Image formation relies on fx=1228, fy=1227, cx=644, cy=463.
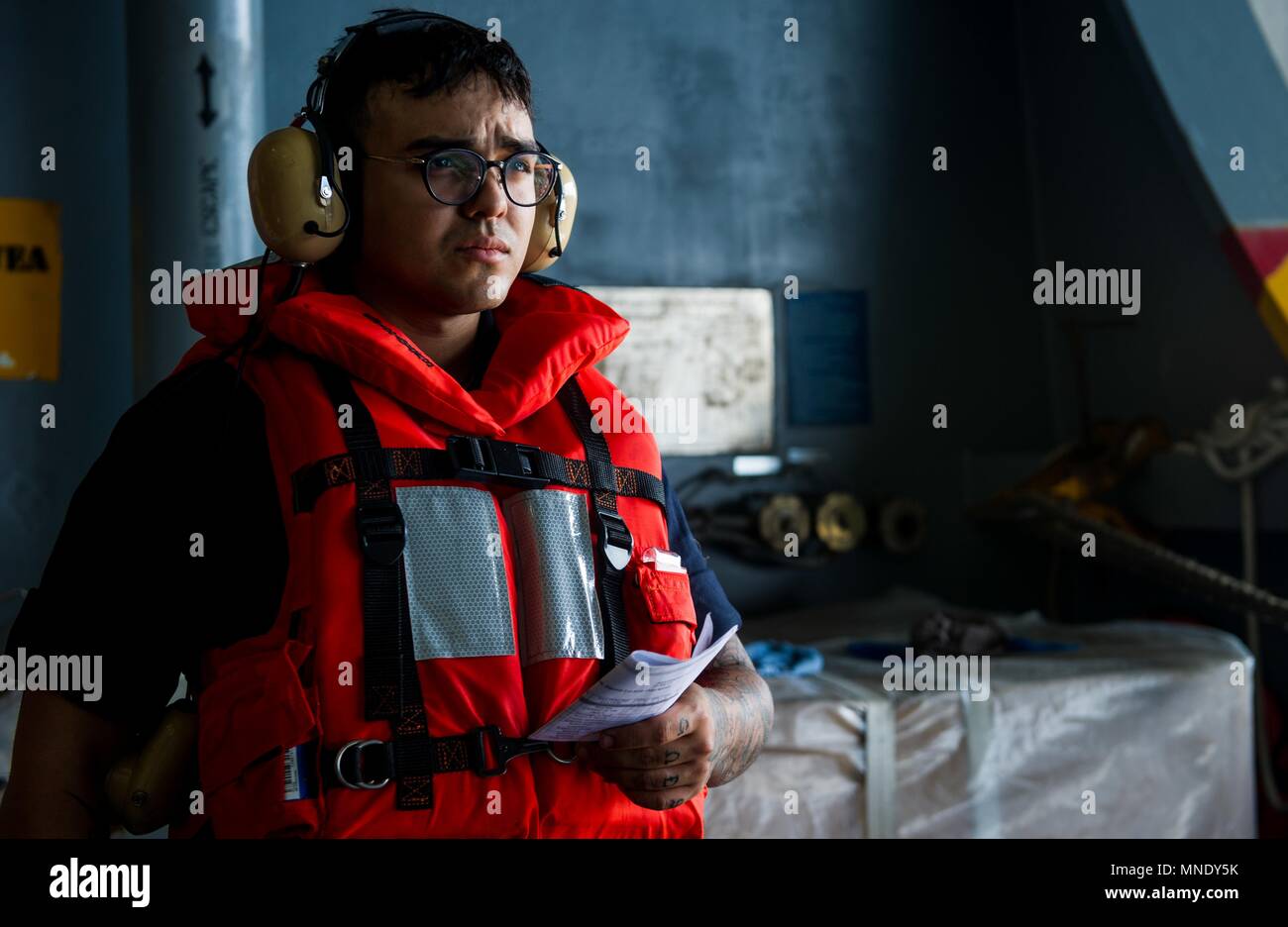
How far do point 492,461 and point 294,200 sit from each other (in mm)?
308

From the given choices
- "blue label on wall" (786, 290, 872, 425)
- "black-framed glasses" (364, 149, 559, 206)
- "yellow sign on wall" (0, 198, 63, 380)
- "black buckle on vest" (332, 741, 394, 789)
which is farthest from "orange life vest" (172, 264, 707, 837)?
"blue label on wall" (786, 290, 872, 425)

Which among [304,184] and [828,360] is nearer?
[304,184]

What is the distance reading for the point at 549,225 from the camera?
1.31 metres

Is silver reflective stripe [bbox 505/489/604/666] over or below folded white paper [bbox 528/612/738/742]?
over

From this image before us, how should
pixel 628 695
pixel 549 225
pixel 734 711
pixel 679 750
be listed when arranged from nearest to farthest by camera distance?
pixel 628 695 → pixel 679 750 → pixel 734 711 → pixel 549 225

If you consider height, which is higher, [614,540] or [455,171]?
[455,171]

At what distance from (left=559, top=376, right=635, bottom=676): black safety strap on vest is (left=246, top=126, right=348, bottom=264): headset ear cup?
268 mm

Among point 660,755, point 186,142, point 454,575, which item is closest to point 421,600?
point 454,575

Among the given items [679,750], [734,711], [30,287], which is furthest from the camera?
[30,287]

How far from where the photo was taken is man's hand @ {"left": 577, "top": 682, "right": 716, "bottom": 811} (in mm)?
1023

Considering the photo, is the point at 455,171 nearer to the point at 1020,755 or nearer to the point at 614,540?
the point at 614,540

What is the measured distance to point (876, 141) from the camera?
3.70m

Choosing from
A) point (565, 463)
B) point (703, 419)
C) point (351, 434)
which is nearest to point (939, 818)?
point (703, 419)

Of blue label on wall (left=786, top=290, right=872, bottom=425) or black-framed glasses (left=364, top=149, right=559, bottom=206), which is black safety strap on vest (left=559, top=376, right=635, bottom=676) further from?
blue label on wall (left=786, top=290, right=872, bottom=425)
